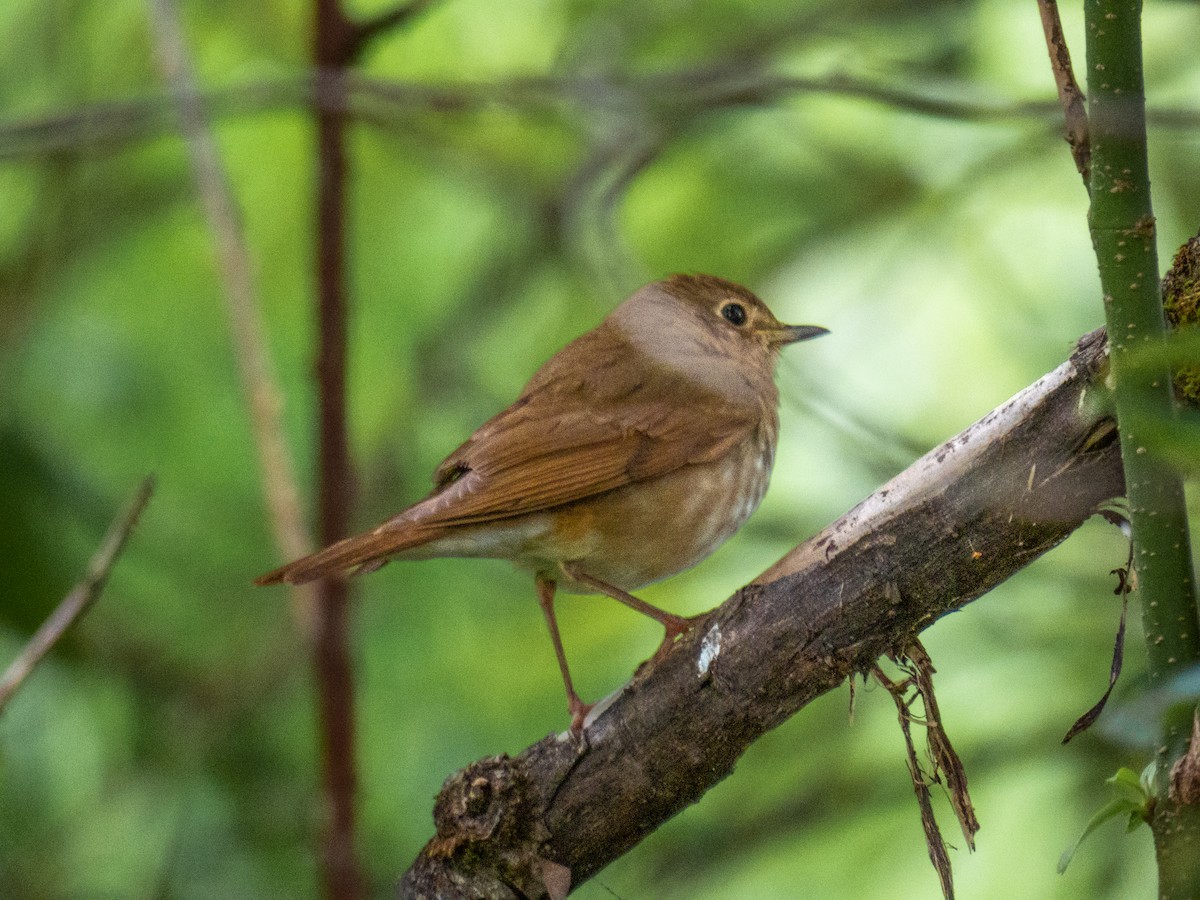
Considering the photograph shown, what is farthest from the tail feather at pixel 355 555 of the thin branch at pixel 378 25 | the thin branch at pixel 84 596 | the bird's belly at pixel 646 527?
the thin branch at pixel 378 25

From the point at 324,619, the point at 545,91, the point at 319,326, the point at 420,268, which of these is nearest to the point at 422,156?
the point at 420,268

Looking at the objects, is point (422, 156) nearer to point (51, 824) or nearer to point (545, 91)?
point (545, 91)

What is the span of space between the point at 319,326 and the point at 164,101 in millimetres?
789

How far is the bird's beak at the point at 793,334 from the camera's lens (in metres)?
4.52

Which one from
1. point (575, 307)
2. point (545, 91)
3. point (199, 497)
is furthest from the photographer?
point (575, 307)

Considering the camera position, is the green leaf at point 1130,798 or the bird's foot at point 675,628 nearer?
the green leaf at point 1130,798

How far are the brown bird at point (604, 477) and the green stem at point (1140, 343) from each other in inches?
59.5

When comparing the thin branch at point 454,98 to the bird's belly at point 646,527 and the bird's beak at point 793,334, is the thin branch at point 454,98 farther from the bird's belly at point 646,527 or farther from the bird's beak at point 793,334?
the bird's belly at point 646,527

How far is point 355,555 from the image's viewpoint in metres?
3.04

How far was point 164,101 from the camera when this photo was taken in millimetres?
3850

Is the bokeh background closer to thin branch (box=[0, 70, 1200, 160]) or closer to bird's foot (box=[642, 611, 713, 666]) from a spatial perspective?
thin branch (box=[0, 70, 1200, 160])

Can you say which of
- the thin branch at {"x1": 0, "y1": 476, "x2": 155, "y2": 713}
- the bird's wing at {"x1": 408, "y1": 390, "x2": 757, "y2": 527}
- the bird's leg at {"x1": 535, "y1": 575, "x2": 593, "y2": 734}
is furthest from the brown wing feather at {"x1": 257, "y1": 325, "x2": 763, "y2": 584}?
the thin branch at {"x1": 0, "y1": 476, "x2": 155, "y2": 713}

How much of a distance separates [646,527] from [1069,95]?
195 centimetres

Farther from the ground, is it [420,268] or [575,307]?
[420,268]
